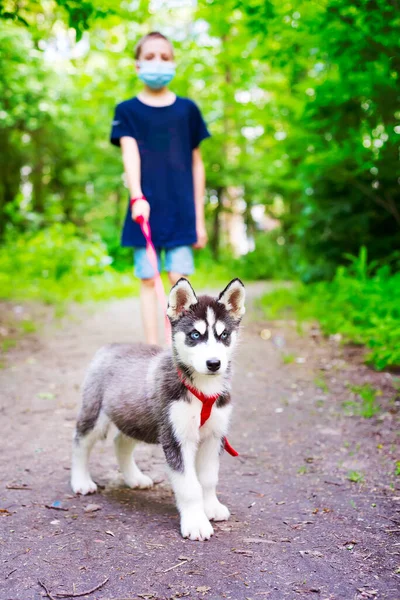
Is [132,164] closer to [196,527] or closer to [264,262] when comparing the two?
[196,527]

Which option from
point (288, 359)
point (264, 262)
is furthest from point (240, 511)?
point (264, 262)

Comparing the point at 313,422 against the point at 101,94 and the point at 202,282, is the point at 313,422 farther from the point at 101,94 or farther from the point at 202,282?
the point at 101,94

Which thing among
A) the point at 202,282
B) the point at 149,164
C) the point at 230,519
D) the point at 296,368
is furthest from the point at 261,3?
the point at 202,282

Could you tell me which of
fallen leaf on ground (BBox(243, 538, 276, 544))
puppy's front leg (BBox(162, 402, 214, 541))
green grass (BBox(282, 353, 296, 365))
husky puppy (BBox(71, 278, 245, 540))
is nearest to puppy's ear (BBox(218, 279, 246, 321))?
husky puppy (BBox(71, 278, 245, 540))

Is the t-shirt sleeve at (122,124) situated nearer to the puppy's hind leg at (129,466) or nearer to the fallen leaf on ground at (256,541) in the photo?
the puppy's hind leg at (129,466)

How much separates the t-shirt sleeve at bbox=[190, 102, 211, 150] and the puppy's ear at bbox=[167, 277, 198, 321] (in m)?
2.49

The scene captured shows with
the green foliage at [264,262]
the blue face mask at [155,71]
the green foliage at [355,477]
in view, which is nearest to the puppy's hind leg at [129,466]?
the green foliage at [355,477]

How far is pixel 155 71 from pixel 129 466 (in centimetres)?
302

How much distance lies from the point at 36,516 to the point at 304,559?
4.51 ft

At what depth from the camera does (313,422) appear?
4555 millimetres

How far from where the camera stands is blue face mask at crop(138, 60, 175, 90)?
4.60m

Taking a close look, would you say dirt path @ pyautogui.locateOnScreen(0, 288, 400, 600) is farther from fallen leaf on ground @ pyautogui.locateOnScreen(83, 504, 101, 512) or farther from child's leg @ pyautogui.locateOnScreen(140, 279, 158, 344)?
child's leg @ pyautogui.locateOnScreen(140, 279, 158, 344)

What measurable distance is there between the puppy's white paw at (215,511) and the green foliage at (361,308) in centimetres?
243

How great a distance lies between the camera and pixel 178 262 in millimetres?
4867
